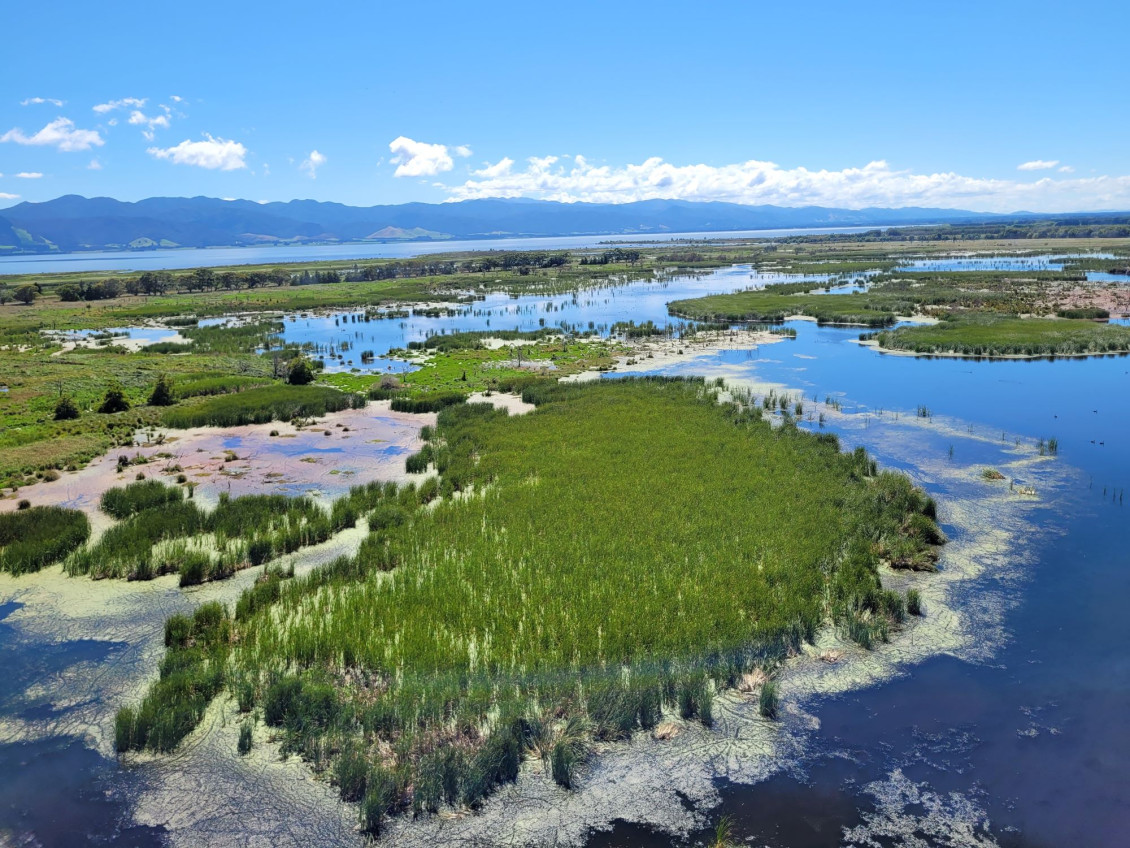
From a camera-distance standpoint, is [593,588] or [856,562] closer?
[593,588]

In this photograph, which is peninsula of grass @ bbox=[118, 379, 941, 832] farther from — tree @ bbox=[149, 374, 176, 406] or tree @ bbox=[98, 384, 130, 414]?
tree @ bbox=[149, 374, 176, 406]

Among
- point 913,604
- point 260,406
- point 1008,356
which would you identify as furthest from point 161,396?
point 1008,356

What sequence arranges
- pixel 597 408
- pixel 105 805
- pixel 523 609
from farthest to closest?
pixel 597 408, pixel 523 609, pixel 105 805

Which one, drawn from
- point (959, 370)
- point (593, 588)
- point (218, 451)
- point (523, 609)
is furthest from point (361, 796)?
point (959, 370)

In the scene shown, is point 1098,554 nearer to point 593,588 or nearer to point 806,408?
point 593,588

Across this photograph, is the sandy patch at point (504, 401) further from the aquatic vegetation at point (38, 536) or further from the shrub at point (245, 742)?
the shrub at point (245, 742)

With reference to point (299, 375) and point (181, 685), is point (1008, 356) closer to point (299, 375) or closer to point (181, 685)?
point (299, 375)

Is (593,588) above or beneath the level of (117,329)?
beneath
